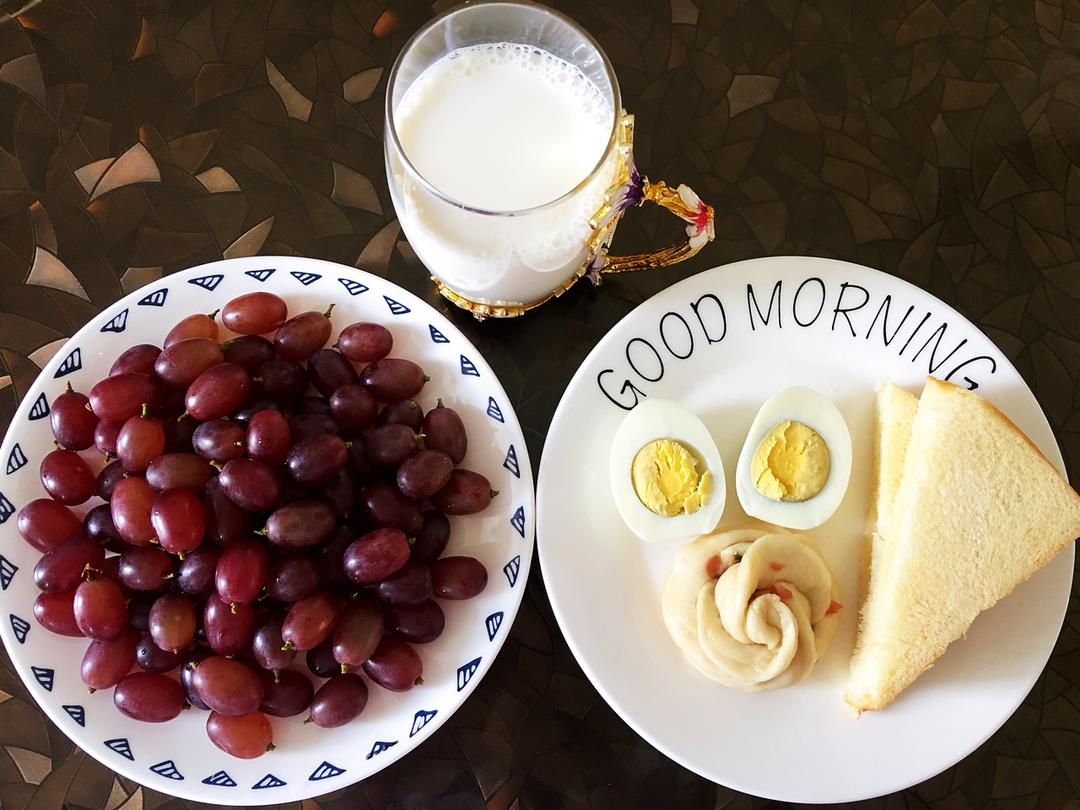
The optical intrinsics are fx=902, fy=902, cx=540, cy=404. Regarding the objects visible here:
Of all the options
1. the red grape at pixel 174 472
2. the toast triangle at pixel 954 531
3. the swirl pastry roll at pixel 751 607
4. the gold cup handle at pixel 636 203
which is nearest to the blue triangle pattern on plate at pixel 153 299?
the red grape at pixel 174 472

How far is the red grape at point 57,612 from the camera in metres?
1.01

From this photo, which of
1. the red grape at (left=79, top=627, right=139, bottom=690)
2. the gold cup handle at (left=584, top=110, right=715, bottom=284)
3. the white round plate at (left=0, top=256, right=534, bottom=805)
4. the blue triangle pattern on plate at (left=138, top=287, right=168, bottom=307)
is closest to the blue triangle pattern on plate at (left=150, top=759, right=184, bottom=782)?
the white round plate at (left=0, top=256, right=534, bottom=805)

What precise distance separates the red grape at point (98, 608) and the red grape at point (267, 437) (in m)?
0.21

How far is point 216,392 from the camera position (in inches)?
39.6

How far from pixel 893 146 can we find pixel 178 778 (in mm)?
1246

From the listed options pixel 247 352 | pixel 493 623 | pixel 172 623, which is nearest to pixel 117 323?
pixel 247 352

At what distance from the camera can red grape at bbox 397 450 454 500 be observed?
1002 millimetres

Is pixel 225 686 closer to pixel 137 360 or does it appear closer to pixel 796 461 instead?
pixel 137 360

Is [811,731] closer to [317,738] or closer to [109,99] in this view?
[317,738]

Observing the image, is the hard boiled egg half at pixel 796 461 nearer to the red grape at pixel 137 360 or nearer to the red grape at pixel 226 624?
the red grape at pixel 226 624

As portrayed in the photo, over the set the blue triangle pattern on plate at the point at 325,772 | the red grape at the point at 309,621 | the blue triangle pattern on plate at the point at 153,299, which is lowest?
the blue triangle pattern on plate at the point at 325,772

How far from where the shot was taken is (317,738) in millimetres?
1031

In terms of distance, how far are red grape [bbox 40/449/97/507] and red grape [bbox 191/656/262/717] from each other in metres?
0.25

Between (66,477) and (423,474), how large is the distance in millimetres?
412
